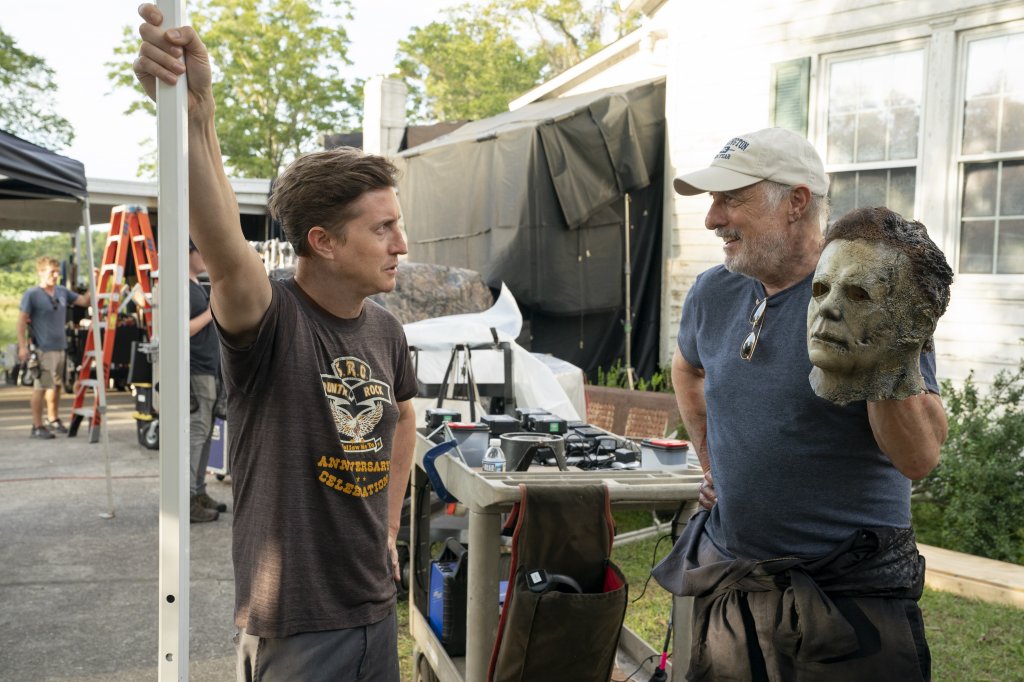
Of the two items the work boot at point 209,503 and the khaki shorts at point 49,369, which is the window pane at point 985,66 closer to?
the work boot at point 209,503

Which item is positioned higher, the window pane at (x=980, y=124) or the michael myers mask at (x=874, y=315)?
the window pane at (x=980, y=124)

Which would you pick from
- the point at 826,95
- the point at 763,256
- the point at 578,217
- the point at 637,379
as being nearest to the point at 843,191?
the point at 826,95

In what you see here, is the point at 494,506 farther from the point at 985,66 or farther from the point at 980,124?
the point at 985,66

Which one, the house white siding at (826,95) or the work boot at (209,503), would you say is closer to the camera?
the work boot at (209,503)

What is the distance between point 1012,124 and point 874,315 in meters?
6.95

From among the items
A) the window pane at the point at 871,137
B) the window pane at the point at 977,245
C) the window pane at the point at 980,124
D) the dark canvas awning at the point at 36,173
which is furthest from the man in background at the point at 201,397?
the window pane at the point at 980,124

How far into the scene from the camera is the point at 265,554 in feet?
6.81

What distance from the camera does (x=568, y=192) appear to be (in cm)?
1088

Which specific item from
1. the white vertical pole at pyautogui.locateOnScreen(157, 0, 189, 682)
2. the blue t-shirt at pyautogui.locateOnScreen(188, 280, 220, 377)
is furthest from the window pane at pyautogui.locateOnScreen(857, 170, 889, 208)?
the white vertical pole at pyautogui.locateOnScreen(157, 0, 189, 682)

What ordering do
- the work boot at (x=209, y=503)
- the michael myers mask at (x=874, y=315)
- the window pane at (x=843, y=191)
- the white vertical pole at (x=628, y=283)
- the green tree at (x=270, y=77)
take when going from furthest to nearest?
1. the green tree at (x=270, y=77)
2. the white vertical pole at (x=628, y=283)
3. the window pane at (x=843, y=191)
4. the work boot at (x=209, y=503)
5. the michael myers mask at (x=874, y=315)

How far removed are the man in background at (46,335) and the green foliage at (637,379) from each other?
6943 mm

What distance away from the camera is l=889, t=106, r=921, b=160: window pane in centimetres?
824

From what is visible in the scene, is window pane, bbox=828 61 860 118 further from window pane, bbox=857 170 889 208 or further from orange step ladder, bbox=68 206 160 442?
orange step ladder, bbox=68 206 160 442

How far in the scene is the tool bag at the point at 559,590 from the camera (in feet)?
9.59
